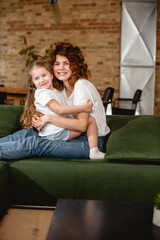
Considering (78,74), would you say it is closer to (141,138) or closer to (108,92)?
(141,138)

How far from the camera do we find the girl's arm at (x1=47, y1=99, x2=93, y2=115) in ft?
6.08

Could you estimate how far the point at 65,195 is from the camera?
1.64 m

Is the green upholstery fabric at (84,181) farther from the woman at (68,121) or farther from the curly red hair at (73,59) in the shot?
the curly red hair at (73,59)

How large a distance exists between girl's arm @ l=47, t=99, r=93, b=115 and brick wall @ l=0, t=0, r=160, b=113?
4556mm

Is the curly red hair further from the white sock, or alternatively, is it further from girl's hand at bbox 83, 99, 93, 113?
the white sock

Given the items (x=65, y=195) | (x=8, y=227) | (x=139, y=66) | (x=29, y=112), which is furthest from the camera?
(x=139, y=66)

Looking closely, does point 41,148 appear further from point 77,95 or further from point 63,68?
point 63,68

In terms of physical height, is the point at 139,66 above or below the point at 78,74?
above

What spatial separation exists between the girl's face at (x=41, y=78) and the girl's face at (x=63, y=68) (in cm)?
8

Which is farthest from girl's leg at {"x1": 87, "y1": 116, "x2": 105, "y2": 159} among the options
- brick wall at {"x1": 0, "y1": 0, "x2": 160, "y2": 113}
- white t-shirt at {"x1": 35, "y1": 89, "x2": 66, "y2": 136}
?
brick wall at {"x1": 0, "y1": 0, "x2": 160, "y2": 113}

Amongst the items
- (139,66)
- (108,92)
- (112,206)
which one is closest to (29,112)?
(112,206)

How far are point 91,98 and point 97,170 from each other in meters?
0.57

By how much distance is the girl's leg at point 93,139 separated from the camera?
1854 millimetres

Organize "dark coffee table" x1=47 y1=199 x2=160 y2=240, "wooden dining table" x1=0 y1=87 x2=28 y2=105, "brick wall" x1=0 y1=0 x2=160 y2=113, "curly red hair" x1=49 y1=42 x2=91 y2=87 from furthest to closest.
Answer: "brick wall" x1=0 y1=0 x2=160 y2=113 < "wooden dining table" x1=0 y1=87 x2=28 y2=105 < "curly red hair" x1=49 y1=42 x2=91 y2=87 < "dark coffee table" x1=47 y1=199 x2=160 y2=240
